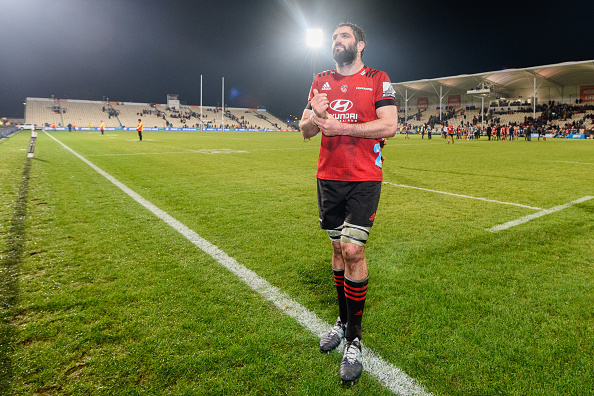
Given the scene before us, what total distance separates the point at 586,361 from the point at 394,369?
4.00 feet

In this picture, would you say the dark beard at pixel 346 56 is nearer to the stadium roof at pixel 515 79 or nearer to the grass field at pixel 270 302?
the grass field at pixel 270 302

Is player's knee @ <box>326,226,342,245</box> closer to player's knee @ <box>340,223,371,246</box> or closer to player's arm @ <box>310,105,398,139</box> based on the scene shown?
player's knee @ <box>340,223,371,246</box>

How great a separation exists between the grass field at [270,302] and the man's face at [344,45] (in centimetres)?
193

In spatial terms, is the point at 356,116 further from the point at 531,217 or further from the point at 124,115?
the point at 124,115

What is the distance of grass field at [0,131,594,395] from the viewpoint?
2.10 meters

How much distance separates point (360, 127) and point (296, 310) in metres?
1.53

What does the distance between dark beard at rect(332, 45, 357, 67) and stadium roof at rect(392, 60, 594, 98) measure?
53580 mm

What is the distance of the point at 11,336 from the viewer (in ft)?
7.98

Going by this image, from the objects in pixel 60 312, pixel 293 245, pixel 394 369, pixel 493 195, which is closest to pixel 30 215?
pixel 60 312

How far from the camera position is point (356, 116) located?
250 cm

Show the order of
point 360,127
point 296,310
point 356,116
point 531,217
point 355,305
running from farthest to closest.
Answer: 1. point 531,217
2. point 296,310
3. point 356,116
4. point 355,305
5. point 360,127

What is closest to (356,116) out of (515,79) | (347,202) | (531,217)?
(347,202)

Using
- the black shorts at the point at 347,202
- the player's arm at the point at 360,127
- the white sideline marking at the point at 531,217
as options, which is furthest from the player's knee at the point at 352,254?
the white sideline marking at the point at 531,217

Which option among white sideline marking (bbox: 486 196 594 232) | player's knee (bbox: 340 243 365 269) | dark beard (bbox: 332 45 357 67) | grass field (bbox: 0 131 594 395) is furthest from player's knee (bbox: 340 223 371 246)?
white sideline marking (bbox: 486 196 594 232)
